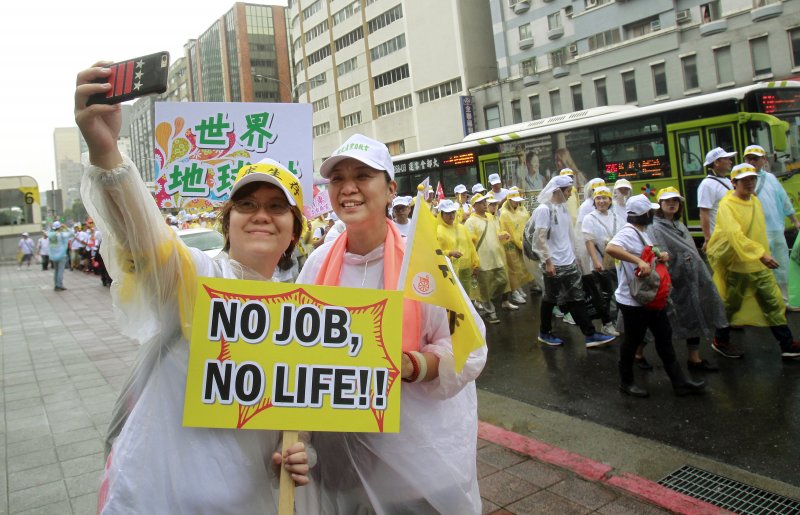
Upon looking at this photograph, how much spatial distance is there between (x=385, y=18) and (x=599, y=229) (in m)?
48.1

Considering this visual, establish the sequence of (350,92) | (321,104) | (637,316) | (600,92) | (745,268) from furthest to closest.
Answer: (321,104) → (350,92) → (600,92) → (745,268) → (637,316)

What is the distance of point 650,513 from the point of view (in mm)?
3334

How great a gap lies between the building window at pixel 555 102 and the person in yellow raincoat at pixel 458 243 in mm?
29880

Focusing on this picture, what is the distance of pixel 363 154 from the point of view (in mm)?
2299

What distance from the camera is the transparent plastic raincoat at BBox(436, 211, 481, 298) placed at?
920 cm

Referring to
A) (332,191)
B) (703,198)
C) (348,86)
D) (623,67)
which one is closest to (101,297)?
(703,198)

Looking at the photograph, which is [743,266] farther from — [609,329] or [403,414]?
[403,414]

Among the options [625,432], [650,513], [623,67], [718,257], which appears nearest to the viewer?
[650,513]

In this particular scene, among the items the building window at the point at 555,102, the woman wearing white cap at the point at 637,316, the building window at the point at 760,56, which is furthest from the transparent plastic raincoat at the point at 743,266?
the building window at the point at 555,102

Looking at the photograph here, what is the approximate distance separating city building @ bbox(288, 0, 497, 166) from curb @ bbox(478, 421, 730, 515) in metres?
39.2

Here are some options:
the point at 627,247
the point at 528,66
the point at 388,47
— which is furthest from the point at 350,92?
the point at 627,247

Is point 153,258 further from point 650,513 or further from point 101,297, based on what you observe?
point 101,297

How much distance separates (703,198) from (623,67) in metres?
28.0

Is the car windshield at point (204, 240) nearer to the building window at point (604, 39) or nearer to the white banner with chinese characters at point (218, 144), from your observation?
the white banner with chinese characters at point (218, 144)
